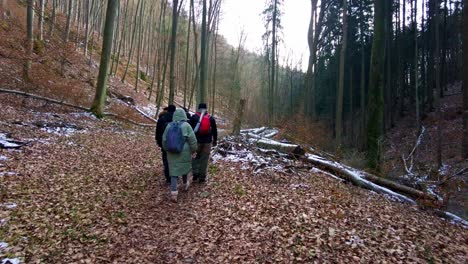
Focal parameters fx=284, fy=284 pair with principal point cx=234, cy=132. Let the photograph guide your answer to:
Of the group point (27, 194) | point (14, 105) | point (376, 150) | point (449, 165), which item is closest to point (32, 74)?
point (14, 105)

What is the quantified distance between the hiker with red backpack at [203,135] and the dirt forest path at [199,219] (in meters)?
0.48

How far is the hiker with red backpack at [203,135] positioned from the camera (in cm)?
683

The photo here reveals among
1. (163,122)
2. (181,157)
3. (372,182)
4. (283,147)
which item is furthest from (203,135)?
(372,182)

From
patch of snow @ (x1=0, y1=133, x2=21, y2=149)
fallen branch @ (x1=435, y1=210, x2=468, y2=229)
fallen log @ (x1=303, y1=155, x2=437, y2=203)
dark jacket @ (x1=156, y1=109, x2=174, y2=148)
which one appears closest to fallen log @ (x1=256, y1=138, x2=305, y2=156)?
fallen log @ (x1=303, y1=155, x2=437, y2=203)

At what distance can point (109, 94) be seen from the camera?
21625 millimetres

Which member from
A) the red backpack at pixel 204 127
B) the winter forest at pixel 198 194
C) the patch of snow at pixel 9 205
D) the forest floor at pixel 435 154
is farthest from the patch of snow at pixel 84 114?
the forest floor at pixel 435 154

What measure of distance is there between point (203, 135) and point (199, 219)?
2.15 metres

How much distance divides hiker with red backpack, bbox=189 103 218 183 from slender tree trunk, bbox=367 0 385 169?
17.5ft

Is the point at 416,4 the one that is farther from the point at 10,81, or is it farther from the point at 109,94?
the point at 10,81

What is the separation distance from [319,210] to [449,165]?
12168mm

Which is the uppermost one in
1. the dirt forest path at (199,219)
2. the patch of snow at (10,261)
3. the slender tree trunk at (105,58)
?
the slender tree trunk at (105,58)

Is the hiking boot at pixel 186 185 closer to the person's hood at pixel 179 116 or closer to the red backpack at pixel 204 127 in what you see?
the red backpack at pixel 204 127

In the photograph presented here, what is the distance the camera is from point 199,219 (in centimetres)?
538

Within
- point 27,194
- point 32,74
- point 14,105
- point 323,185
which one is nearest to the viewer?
point 27,194
